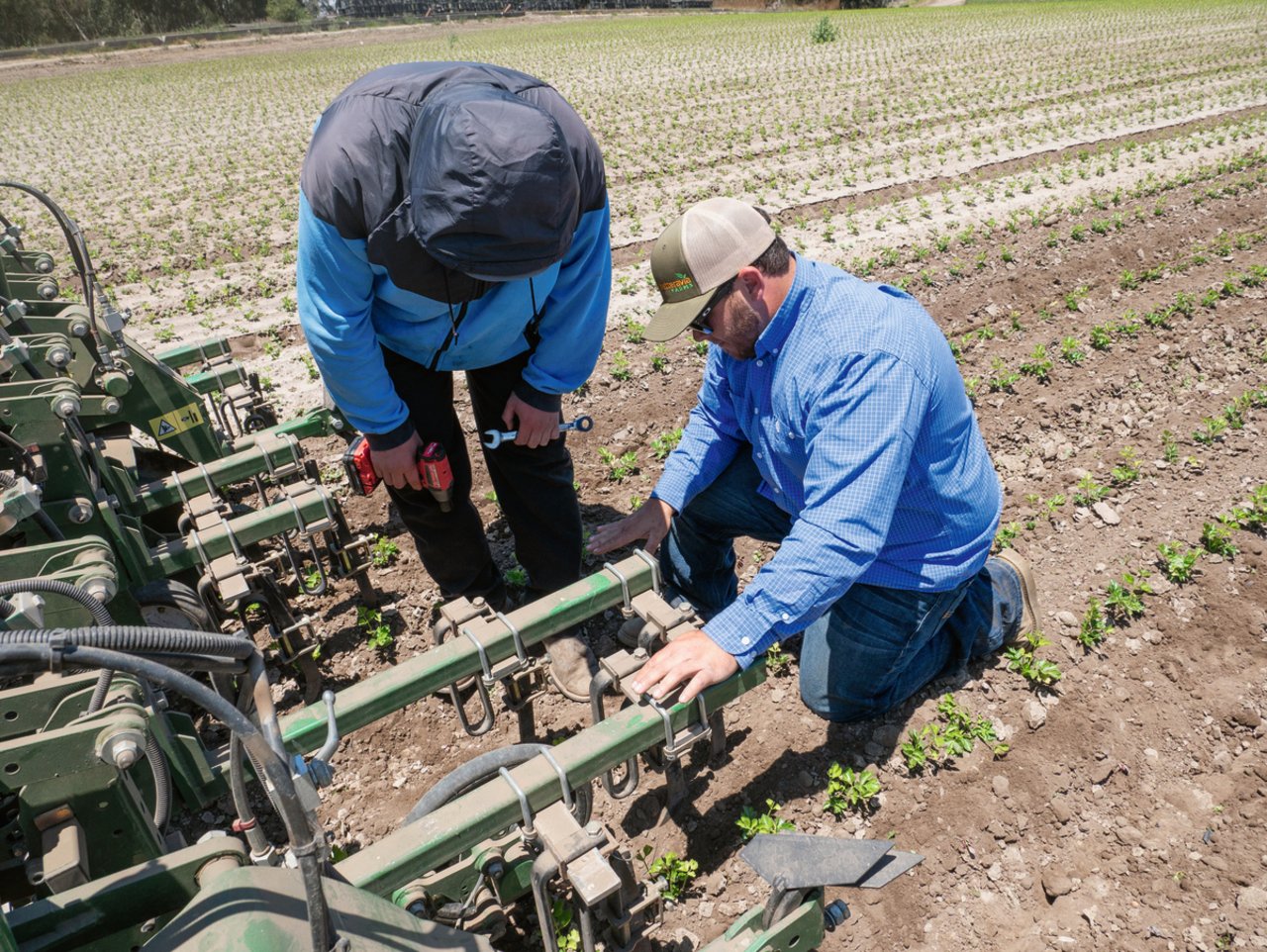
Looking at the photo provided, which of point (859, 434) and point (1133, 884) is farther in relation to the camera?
point (1133, 884)

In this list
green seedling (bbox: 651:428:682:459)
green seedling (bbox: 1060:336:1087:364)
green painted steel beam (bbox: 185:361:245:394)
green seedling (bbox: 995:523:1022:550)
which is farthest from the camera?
green seedling (bbox: 1060:336:1087:364)

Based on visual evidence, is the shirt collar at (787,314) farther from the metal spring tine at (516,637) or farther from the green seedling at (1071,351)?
the green seedling at (1071,351)

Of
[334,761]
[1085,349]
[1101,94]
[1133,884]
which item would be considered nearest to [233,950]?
[334,761]

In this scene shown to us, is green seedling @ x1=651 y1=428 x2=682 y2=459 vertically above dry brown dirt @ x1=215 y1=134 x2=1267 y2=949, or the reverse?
green seedling @ x1=651 y1=428 x2=682 y2=459

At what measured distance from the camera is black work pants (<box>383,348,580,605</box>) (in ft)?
10.7

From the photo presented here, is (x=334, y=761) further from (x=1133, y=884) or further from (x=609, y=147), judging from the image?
(x=609, y=147)

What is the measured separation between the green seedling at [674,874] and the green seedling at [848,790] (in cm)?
55

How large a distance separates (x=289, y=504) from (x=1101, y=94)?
15.9m

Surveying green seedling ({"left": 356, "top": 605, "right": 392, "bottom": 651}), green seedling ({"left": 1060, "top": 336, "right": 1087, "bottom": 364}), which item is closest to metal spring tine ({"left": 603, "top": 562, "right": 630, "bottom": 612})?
green seedling ({"left": 356, "top": 605, "right": 392, "bottom": 651})

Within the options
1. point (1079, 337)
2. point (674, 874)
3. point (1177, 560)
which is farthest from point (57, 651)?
point (1079, 337)

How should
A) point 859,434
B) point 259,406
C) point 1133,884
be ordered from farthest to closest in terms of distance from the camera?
1. point 259,406
2. point 1133,884
3. point 859,434

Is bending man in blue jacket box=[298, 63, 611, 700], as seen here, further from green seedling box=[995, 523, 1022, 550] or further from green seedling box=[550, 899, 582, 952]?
green seedling box=[995, 523, 1022, 550]

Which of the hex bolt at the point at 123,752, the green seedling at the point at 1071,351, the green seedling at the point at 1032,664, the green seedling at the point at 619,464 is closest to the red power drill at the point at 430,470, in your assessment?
the hex bolt at the point at 123,752

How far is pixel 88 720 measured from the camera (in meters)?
2.12
